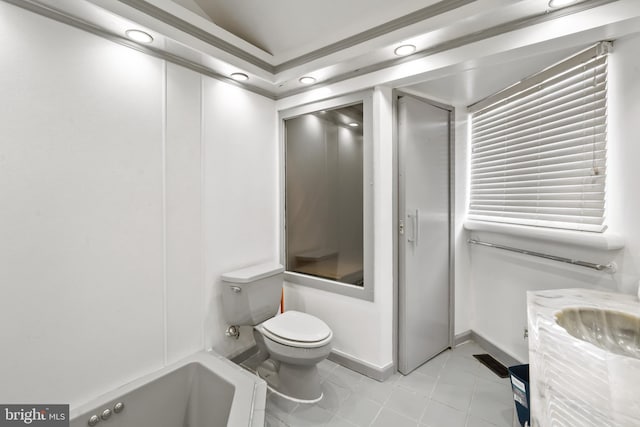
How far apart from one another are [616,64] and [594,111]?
9.3 inches

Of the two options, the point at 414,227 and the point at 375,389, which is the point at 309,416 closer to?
the point at 375,389

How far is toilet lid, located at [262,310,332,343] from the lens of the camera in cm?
173

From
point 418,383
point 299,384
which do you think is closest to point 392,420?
point 418,383

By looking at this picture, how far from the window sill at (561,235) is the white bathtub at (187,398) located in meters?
1.92

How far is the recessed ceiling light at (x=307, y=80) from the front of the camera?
209 cm

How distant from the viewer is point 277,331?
1.80 meters

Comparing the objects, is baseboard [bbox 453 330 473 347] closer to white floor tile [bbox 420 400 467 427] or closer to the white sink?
white floor tile [bbox 420 400 467 427]

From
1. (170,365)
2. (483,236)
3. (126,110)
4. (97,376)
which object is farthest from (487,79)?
(97,376)

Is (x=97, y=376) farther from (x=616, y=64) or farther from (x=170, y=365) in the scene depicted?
(x=616, y=64)

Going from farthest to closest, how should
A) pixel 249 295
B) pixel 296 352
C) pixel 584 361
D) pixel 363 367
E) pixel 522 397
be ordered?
1. pixel 363 367
2. pixel 249 295
3. pixel 296 352
4. pixel 522 397
5. pixel 584 361

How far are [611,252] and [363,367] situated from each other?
5.45 ft

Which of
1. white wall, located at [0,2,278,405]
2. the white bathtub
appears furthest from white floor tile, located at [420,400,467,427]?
white wall, located at [0,2,278,405]

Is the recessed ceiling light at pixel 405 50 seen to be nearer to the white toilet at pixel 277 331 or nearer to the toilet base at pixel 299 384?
the white toilet at pixel 277 331

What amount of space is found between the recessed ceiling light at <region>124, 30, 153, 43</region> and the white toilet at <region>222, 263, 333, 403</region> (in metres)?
1.51
